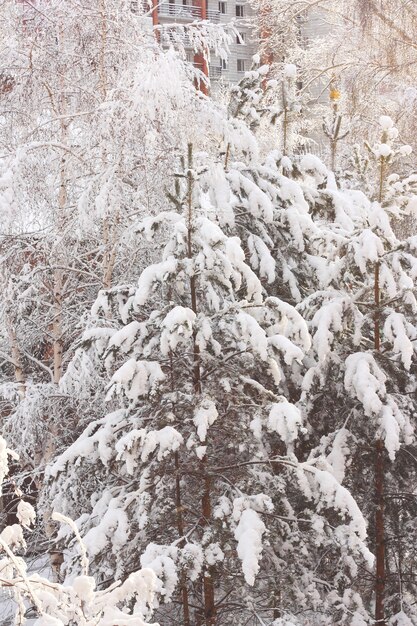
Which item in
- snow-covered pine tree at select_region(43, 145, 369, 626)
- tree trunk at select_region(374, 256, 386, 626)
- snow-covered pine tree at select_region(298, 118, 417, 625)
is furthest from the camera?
tree trunk at select_region(374, 256, 386, 626)

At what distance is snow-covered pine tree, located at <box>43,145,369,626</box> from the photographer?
5.84 meters

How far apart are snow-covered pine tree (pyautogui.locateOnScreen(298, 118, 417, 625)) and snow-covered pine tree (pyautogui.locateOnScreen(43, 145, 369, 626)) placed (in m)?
0.58

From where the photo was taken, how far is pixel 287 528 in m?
6.54

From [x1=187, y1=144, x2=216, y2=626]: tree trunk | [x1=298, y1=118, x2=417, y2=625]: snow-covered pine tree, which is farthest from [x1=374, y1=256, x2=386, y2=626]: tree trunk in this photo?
[x1=187, y1=144, x2=216, y2=626]: tree trunk

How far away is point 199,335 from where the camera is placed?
6.17 m

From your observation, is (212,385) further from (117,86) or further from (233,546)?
(117,86)

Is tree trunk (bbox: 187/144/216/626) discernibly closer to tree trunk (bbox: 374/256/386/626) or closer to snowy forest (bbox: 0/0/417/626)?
snowy forest (bbox: 0/0/417/626)

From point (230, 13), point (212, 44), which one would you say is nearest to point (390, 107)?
point (212, 44)

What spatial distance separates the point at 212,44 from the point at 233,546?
5.99 m

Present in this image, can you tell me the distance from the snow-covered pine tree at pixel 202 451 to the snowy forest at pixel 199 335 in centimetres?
3

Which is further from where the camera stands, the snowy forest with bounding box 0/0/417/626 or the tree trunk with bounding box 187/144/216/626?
the tree trunk with bounding box 187/144/216/626

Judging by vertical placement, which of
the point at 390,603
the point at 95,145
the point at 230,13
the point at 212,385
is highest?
the point at 230,13

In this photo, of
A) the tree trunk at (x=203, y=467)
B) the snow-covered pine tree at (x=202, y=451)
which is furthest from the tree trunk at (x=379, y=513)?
the tree trunk at (x=203, y=467)

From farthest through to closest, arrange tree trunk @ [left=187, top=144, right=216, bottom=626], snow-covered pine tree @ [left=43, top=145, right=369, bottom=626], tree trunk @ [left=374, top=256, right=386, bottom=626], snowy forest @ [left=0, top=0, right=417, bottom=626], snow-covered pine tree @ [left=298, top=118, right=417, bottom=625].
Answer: tree trunk @ [left=374, top=256, right=386, bottom=626], snow-covered pine tree @ [left=298, top=118, right=417, bottom=625], tree trunk @ [left=187, top=144, right=216, bottom=626], snowy forest @ [left=0, top=0, right=417, bottom=626], snow-covered pine tree @ [left=43, top=145, right=369, bottom=626]
